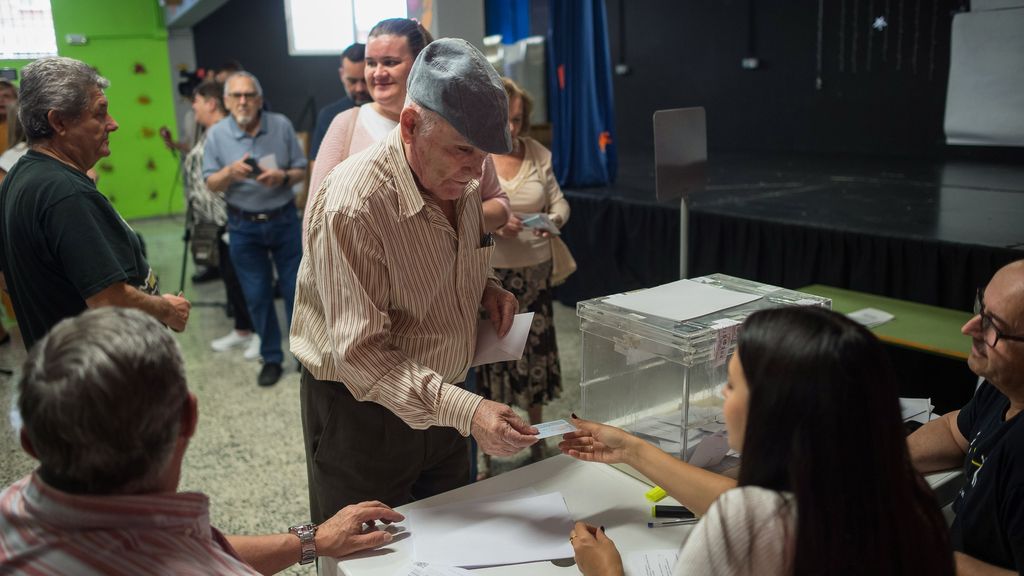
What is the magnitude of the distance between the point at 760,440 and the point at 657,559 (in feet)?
1.46

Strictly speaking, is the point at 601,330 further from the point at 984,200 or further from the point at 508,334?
the point at 984,200

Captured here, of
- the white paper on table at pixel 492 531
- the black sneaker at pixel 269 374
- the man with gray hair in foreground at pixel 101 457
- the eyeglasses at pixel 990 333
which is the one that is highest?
the man with gray hair in foreground at pixel 101 457

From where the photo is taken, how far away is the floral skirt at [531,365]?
3.09 m

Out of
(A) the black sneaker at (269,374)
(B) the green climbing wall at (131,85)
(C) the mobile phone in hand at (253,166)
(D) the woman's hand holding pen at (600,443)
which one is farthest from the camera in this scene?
(B) the green climbing wall at (131,85)

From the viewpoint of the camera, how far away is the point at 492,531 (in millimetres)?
1429

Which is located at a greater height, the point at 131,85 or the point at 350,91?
the point at 131,85

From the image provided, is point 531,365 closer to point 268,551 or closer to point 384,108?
point 384,108

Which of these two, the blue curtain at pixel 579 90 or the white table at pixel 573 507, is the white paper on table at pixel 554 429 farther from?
the blue curtain at pixel 579 90

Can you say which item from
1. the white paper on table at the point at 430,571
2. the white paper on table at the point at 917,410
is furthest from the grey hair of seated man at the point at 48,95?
the white paper on table at the point at 917,410

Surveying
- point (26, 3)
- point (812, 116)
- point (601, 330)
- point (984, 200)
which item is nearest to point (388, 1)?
point (601, 330)

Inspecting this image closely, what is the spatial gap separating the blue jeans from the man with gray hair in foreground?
3379mm

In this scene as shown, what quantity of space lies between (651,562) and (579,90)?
489cm

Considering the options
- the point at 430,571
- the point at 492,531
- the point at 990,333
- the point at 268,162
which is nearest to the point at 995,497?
the point at 990,333

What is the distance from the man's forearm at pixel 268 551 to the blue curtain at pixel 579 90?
15.2ft
